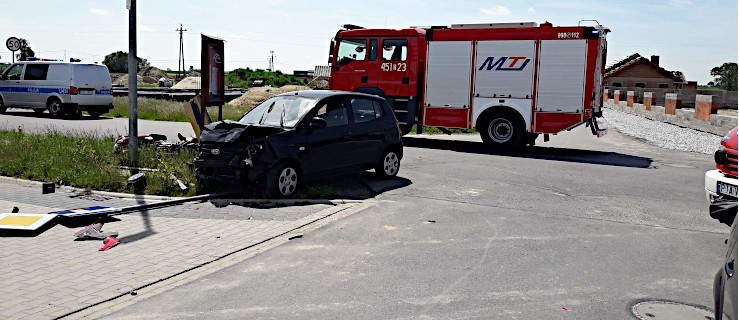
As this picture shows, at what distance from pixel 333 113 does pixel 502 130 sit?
786 cm

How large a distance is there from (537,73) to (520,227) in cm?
911

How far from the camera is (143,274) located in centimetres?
610

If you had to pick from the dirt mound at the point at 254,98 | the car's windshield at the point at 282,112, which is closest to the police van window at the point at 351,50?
the car's windshield at the point at 282,112

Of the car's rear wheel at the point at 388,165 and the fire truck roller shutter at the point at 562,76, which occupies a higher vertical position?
the fire truck roller shutter at the point at 562,76

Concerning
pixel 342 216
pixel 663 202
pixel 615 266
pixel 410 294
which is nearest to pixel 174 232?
pixel 342 216

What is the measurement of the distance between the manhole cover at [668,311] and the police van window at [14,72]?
2492 cm

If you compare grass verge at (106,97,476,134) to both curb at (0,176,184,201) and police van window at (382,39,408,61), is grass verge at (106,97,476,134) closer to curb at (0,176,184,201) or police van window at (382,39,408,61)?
police van window at (382,39,408,61)

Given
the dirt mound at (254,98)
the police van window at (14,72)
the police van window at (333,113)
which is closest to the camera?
the police van window at (333,113)

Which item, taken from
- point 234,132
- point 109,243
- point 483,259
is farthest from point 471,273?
point 234,132

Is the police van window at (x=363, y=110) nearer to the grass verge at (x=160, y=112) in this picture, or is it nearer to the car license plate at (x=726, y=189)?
the car license plate at (x=726, y=189)

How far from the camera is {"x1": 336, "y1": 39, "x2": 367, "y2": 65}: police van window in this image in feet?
59.8

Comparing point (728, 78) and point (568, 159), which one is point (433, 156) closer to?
point (568, 159)

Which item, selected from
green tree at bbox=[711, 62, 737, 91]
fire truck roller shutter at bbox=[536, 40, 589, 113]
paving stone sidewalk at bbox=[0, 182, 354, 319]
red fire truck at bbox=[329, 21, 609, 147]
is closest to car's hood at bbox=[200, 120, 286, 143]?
paving stone sidewalk at bbox=[0, 182, 354, 319]

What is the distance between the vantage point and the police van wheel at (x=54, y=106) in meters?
23.7
